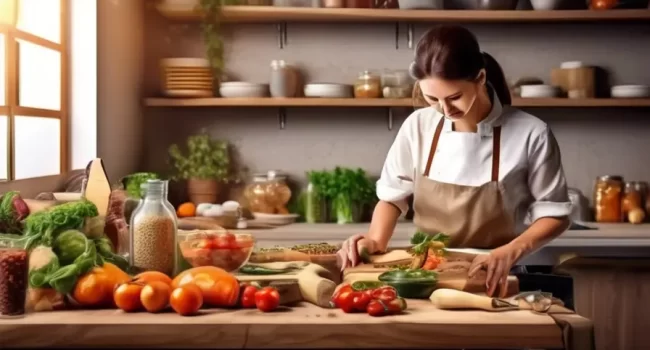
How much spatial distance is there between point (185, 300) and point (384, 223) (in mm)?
1180

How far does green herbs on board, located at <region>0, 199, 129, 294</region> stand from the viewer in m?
1.94

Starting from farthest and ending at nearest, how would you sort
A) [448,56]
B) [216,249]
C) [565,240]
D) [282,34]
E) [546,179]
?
[282,34] < [565,240] < [546,179] < [448,56] < [216,249]

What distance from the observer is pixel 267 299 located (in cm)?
193

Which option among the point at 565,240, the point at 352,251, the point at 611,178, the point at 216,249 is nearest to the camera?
the point at 216,249

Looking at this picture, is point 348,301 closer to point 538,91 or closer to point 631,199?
point 538,91

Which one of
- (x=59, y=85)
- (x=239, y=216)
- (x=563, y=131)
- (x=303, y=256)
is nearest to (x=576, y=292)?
(x=563, y=131)

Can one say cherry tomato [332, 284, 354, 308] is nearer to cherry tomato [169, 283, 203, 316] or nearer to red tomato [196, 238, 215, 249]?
cherry tomato [169, 283, 203, 316]

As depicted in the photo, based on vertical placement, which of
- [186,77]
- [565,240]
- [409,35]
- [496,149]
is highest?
[409,35]

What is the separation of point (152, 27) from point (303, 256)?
2.80 m

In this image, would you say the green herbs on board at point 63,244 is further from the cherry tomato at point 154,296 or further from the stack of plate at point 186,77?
the stack of plate at point 186,77

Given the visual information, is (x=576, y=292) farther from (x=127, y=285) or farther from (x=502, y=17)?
(x=127, y=285)

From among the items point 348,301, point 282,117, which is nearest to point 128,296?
point 348,301

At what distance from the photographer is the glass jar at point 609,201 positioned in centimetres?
476

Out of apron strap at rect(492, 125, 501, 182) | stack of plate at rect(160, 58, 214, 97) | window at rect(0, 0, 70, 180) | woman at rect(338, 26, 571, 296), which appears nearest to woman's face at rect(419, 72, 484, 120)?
woman at rect(338, 26, 571, 296)
